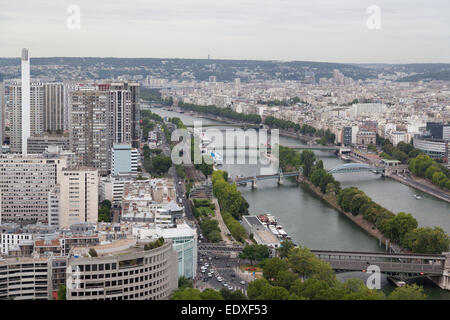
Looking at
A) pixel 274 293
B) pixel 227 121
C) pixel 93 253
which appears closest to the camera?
pixel 93 253

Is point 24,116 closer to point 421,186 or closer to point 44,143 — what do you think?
point 44,143

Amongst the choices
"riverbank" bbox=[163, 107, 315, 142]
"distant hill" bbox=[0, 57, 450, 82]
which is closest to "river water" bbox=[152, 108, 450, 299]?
"riverbank" bbox=[163, 107, 315, 142]

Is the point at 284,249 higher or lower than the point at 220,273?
higher

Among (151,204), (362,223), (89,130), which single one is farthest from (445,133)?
(151,204)

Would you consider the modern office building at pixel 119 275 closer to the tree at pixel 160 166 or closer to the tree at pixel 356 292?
the tree at pixel 356 292

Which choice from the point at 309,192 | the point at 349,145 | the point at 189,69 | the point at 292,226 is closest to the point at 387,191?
the point at 309,192

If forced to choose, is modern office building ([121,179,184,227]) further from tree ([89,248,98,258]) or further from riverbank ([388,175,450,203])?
riverbank ([388,175,450,203])

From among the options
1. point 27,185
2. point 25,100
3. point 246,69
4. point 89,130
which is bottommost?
point 27,185
